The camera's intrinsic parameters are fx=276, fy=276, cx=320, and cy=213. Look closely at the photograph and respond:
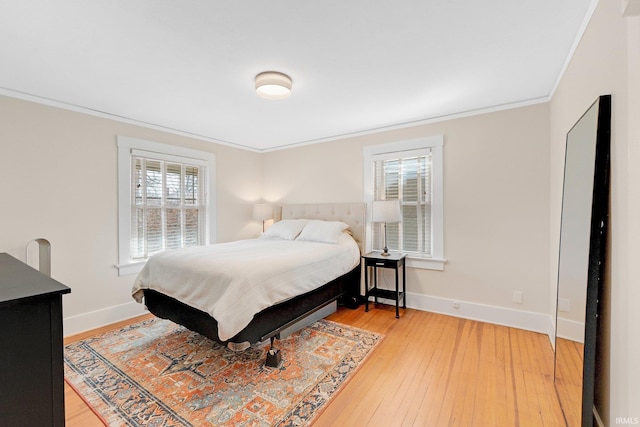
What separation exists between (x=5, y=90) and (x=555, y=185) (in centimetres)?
513

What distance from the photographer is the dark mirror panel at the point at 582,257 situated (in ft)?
4.50

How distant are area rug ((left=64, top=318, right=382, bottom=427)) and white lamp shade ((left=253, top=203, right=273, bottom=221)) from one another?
214cm

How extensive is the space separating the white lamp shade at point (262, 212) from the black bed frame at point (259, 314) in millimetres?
1885

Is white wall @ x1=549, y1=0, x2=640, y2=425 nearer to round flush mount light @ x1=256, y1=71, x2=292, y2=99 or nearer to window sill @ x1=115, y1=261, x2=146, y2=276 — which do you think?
round flush mount light @ x1=256, y1=71, x2=292, y2=99

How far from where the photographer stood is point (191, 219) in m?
4.04

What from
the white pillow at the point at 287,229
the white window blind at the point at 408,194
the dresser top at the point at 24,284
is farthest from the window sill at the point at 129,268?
the white window blind at the point at 408,194

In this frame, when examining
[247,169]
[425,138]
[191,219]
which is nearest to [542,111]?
[425,138]

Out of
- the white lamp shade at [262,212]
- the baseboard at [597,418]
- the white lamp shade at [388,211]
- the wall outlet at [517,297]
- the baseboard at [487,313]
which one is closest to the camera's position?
the baseboard at [597,418]

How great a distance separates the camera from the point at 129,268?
3338 mm

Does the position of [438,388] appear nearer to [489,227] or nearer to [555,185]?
[489,227]

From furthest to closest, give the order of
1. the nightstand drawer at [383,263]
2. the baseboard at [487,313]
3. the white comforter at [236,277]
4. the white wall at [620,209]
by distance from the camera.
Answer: the nightstand drawer at [383,263] → the baseboard at [487,313] → the white comforter at [236,277] → the white wall at [620,209]

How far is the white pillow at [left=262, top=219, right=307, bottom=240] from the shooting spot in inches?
153

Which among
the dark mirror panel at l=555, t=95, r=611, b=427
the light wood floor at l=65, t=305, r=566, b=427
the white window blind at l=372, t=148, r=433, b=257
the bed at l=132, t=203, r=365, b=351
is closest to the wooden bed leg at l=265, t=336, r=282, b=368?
the bed at l=132, t=203, r=365, b=351

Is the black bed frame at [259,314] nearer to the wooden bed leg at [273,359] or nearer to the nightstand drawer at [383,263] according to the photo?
the wooden bed leg at [273,359]
